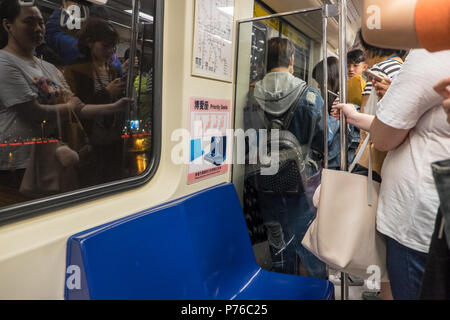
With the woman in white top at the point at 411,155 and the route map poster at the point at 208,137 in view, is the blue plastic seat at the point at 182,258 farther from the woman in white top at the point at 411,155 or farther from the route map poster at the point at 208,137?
the woman in white top at the point at 411,155

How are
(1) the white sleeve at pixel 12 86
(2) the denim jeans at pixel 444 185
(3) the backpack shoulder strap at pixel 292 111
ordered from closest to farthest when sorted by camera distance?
(2) the denim jeans at pixel 444 185
(1) the white sleeve at pixel 12 86
(3) the backpack shoulder strap at pixel 292 111

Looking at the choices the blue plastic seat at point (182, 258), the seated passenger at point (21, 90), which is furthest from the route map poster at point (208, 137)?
the seated passenger at point (21, 90)

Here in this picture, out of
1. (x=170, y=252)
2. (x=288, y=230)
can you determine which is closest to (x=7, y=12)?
(x=170, y=252)

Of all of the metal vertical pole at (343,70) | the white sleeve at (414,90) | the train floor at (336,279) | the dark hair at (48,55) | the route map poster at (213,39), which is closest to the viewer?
the white sleeve at (414,90)

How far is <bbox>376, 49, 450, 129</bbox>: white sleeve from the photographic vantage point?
924 millimetres

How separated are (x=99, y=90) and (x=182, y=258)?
0.84 m

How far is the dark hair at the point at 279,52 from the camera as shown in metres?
2.15

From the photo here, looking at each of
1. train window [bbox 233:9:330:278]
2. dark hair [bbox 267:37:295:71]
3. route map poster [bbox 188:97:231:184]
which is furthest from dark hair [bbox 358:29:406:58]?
route map poster [bbox 188:97:231:184]

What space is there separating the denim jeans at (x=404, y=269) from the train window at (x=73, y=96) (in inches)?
45.0

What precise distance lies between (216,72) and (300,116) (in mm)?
594

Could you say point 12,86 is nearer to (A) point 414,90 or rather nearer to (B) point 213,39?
(B) point 213,39

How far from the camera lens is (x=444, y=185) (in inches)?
24.8

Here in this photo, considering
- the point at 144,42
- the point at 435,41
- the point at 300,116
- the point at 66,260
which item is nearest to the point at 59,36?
the point at 144,42

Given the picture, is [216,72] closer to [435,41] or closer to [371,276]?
[371,276]
